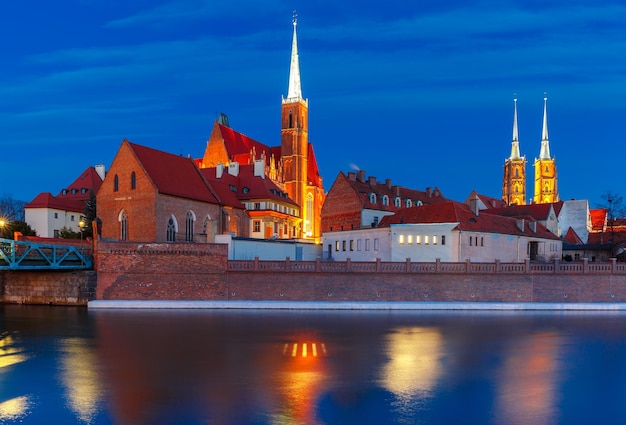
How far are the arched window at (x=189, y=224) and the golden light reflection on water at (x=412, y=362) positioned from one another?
31.3 m

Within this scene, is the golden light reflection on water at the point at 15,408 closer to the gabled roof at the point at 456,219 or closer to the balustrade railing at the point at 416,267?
the balustrade railing at the point at 416,267

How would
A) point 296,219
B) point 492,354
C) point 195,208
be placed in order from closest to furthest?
point 492,354 → point 195,208 → point 296,219

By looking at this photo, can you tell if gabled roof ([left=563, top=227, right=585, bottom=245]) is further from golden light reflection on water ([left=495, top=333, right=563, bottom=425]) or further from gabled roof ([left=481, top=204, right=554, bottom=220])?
golden light reflection on water ([left=495, top=333, right=563, bottom=425])

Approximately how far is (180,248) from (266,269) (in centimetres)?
696

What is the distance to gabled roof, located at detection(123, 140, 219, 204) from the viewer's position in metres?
56.0

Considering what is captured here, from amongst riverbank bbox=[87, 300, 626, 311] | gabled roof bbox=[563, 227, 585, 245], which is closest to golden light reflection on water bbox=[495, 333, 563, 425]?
riverbank bbox=[87, 300, 626, 311]

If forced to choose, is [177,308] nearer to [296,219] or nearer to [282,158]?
[296,219]

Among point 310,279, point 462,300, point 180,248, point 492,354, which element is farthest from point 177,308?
point 492,354

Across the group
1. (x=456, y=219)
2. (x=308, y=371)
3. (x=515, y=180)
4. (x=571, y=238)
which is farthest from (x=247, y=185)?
(x=515, y=180)

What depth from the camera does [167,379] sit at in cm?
2047

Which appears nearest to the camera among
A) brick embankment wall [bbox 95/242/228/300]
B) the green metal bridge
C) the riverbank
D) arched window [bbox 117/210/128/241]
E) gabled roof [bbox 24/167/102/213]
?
the green metal bridge

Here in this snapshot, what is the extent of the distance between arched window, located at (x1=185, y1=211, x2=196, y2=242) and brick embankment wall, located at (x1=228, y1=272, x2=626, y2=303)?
14.6 metres

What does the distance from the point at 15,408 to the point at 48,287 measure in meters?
33.0

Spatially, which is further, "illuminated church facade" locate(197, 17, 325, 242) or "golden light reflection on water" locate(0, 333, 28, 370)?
"illuminated church facade" locate(197, 17, 325, 242)
